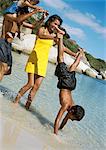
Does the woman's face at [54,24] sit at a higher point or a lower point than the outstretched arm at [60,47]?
higher

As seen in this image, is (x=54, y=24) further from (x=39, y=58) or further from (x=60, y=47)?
(x=39, y=58)

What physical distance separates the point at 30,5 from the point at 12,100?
2174mm

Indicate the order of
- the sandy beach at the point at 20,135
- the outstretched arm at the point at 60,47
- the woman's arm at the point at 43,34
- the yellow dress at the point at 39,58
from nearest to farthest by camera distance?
the sandy beach at the point at 20,135
the outstretched arm at the point at 60,47
the woman's arm at the point at 43,34
the yellow dress at the point at 39,58

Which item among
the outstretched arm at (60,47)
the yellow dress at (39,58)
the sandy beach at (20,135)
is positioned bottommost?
the sandy beach at (20,135)

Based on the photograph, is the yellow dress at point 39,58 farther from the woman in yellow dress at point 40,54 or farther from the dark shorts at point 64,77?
the dark shorts at point 64,77

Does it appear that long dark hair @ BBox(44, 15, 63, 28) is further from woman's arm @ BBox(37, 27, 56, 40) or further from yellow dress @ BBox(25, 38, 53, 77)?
yellow dress @ BBox(25, 38, 53, 77)

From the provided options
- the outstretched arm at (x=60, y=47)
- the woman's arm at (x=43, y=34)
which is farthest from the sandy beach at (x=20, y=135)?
the woman's arm at (x=43, y=34)

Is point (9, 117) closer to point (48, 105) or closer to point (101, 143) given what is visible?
point (101, 143)

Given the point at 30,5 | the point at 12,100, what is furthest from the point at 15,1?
the point at 12,100

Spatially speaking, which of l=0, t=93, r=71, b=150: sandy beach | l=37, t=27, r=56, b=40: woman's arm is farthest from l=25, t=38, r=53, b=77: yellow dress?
l=0, t=93, r=71, b=150: sandy beach

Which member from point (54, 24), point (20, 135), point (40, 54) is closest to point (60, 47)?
point (54, 24)

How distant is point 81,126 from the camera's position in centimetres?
916

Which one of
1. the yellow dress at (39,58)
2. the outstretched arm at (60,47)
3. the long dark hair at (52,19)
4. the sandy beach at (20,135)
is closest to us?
the sandy beach at (20,135)

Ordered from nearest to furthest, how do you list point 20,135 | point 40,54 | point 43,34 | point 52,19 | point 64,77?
1. point 20,135
2. point 64,77
3. point 52,19
4. point 43,34
5. point 40,54
